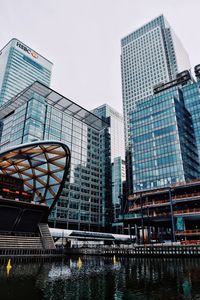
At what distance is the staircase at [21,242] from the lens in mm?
44247

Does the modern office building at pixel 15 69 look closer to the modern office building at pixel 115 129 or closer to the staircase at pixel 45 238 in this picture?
the modern office building at pixel 115 129

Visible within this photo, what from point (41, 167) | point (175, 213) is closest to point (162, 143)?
point (175, 213)

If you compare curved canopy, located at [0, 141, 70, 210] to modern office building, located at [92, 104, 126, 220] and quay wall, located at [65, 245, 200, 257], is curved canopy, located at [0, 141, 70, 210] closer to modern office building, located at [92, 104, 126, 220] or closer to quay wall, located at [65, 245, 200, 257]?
quay wall, located at [65, 245, 200, 257]

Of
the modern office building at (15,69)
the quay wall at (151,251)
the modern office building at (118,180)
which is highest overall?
the modern office building at (15,69)

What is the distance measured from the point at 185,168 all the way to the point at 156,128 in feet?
65.9

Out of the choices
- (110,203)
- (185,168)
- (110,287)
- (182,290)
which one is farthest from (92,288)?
(110,203)

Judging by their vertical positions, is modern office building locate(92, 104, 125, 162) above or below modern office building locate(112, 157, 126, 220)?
above

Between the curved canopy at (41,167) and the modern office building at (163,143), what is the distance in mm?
47420

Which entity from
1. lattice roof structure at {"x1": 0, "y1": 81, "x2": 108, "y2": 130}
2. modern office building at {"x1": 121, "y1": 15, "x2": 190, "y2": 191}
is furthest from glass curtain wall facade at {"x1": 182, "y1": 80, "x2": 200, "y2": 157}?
modern office building at {"x1": 121, "y1": 15, "x2": 190, "y2": 191}

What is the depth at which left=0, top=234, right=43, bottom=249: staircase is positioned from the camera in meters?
44.2

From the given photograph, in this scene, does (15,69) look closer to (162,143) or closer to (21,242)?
(162,143)

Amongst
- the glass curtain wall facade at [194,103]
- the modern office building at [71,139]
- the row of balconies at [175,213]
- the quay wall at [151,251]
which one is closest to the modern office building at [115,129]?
the modern office building at [71,139]

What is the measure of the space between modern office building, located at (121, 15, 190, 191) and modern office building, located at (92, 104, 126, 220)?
5.10 metres

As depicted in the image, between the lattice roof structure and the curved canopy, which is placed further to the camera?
the lattice roof structure
